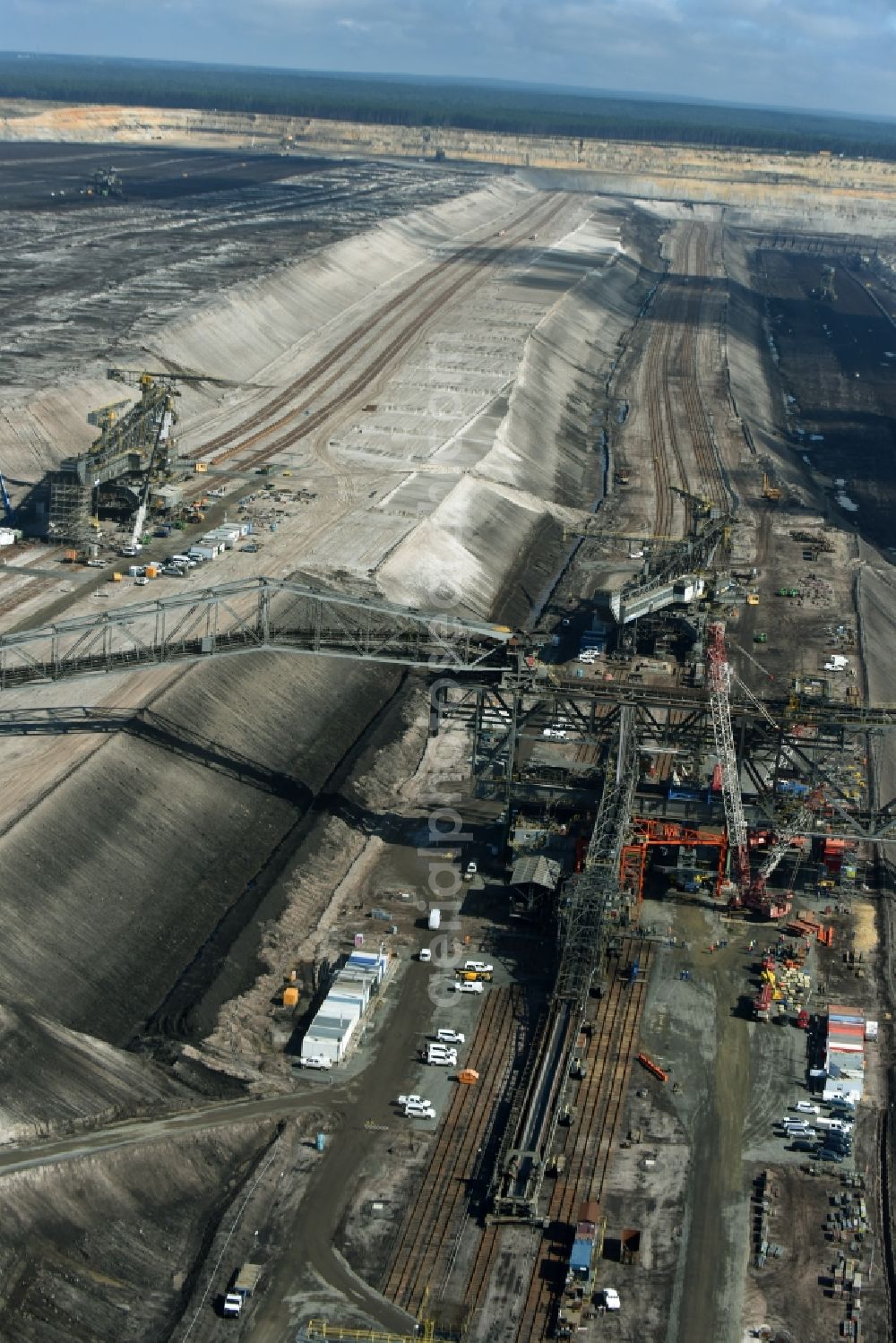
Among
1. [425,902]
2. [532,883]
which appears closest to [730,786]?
[532,883]

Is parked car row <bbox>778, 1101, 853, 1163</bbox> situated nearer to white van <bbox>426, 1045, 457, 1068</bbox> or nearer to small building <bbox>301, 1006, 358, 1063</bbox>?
white van <bbox>426, 1045, 457, 1068</bbox>

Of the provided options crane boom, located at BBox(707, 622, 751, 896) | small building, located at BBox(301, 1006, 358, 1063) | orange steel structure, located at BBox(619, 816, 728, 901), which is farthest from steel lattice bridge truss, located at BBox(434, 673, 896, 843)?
small building, located at BBox(301, 1006, 358, 1063)

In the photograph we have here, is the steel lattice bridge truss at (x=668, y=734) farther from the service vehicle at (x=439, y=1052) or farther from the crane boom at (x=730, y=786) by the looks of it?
the service vehicle at (x=439, y=1052)

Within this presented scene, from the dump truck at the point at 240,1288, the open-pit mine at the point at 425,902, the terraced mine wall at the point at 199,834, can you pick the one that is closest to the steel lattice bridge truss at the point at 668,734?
the open-pit mine at the point at 425,902

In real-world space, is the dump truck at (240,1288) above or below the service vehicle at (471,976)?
below

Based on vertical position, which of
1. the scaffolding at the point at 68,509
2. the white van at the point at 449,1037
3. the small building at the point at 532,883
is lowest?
the white van at the point at 449,1037

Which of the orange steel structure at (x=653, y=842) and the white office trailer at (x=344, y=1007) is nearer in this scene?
the white office trailer at (x=344, y=1007)
